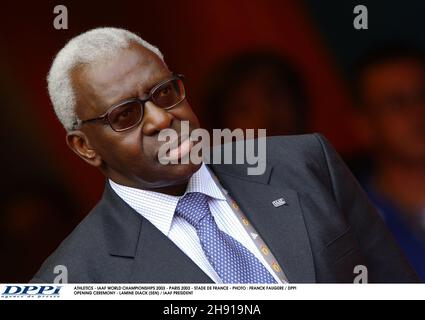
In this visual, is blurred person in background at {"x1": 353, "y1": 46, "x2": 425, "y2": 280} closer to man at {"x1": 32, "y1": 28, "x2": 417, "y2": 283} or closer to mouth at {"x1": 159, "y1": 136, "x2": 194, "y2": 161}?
man at {"x1": 32, "y1": 28, "x2": 417, "y2": 283}

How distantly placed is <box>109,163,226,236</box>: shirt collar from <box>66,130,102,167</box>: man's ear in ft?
0.38

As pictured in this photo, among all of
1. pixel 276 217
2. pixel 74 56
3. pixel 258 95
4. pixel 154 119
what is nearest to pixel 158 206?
pixel 154 119

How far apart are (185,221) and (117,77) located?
0.60 meters

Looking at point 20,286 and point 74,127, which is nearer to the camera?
point 74,127

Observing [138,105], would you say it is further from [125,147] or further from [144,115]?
[125,147]

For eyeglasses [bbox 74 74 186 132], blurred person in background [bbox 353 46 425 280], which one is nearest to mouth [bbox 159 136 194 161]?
eyeglasses [bbox 74 74 186 132]

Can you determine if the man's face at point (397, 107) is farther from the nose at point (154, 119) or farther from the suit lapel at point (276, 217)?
the nose at point (154, 119)

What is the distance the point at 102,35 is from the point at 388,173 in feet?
5.31

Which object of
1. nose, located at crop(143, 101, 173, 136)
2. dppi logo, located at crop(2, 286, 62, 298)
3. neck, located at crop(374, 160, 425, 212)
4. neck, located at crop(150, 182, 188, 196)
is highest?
nose, located at crop(143, 101, 173, 136)

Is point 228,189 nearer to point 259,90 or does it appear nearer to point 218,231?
point 218,231

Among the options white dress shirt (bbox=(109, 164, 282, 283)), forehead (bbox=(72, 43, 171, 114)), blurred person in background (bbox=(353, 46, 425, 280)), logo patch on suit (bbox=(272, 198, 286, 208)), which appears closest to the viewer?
forehead (bbox=(72, 43, 171, 114))

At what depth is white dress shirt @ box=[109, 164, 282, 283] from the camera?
8.50 feet
